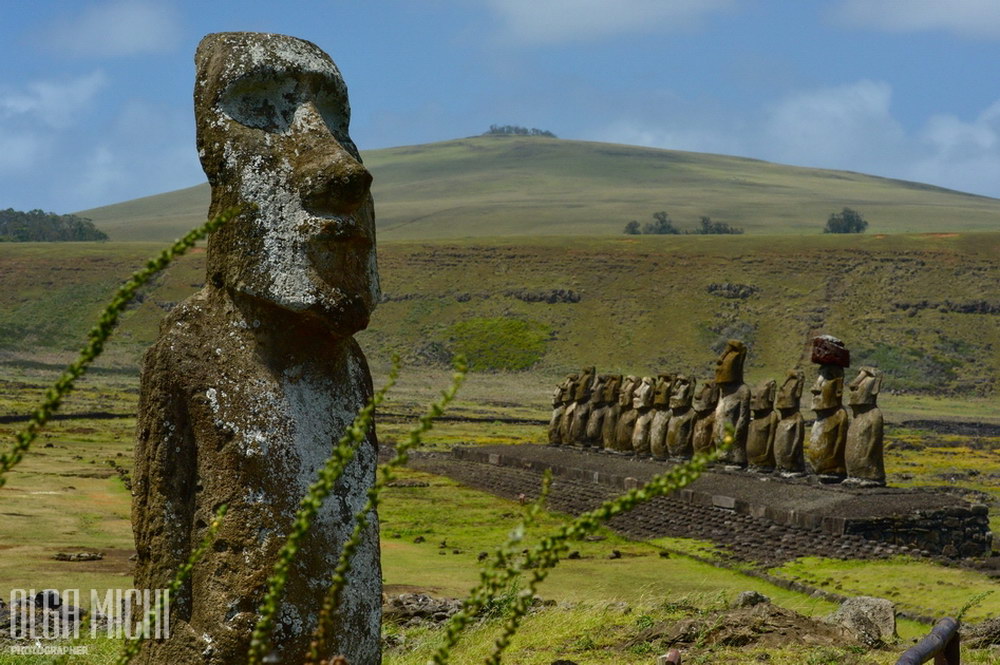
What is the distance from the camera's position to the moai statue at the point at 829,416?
2112 centimetres

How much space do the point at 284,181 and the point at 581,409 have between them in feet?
85.2

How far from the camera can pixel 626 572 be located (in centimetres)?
1683

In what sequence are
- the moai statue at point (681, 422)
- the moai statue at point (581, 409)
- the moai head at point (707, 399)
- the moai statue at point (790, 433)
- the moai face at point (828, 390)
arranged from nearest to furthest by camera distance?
1. the moai face at point (828, 390)
2. the moai statue at point (790, 433)
3. the moai head at point (707, 399)
4. the moai statue at point (681, 422)
5. the moai statue at point (581, 409)

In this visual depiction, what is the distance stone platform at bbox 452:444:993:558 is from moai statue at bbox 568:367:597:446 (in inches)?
299

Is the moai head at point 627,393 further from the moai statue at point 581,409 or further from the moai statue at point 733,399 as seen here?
the moai statue at point 733,399

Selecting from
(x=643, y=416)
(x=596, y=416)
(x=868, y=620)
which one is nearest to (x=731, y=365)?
(x=643, y=416)

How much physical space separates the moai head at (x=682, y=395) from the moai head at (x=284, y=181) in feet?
69.5

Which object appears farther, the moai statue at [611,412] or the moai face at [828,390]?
the moai statue at [611,412]

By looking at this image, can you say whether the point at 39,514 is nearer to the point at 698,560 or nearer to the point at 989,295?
the point at 698,560

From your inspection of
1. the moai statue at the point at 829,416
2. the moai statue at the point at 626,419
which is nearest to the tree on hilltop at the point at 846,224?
the moai statue at the point at 626,419

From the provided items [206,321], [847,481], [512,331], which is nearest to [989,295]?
[512,331]

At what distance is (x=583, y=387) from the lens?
3138 centimetres

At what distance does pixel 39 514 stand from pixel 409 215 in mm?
134234

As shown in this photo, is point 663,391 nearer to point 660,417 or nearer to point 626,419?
point 660,417
